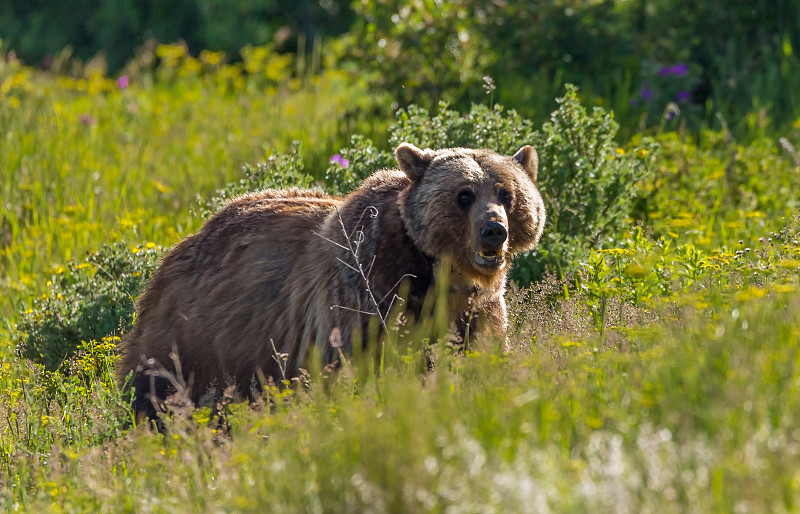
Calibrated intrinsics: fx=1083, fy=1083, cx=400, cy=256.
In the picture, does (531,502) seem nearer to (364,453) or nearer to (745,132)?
(364,453)

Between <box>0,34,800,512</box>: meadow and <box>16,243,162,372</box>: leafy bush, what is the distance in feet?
0.05

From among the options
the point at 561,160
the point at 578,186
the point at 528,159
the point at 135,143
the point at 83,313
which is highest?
the point at 528,159

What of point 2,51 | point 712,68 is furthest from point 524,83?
point 2,51

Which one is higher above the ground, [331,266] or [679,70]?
[679,70]

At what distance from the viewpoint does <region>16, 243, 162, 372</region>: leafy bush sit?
6.67 m

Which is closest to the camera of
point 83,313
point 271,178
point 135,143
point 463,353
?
point 463,353

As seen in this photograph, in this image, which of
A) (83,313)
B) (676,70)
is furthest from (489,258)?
(676,70)

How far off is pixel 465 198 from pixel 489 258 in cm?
33

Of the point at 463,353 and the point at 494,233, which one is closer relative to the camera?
the point at 463,353

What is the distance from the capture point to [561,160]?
6.84 meters

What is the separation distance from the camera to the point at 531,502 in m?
2.62

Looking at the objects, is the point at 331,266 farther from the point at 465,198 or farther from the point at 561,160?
the point at 561,160

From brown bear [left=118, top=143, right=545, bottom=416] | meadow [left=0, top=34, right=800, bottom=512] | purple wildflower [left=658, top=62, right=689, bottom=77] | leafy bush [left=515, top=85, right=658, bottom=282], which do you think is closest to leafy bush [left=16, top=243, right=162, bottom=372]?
meadow [left=0, top=34, right=800, bottom=512]

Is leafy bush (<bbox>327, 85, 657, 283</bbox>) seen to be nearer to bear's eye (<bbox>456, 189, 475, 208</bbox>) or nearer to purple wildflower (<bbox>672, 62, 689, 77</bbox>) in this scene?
bear's eye (<bbox>456, 189, 475, 208</bbox>)
